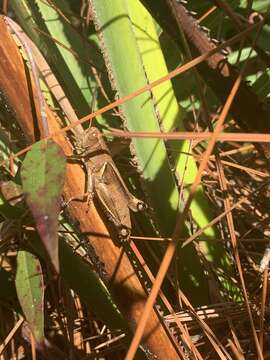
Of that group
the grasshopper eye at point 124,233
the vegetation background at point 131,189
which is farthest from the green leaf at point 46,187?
the grasshopper eye at point 124,233

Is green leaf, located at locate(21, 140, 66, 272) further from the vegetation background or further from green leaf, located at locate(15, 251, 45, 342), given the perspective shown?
green leaf, located at locate(15, 251, 45, 342)

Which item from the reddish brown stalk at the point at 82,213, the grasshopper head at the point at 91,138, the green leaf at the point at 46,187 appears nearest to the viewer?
the green leaf at the point at 46,187

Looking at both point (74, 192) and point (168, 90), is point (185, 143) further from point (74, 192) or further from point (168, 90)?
point (74, 192)

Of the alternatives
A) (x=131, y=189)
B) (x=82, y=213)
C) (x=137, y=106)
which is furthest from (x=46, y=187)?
(x=131, y=189)

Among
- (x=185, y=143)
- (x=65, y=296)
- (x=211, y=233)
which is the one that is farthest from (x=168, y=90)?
(x=65, y=296)

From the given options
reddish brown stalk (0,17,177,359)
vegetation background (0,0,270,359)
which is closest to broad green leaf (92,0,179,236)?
vegetation background (0,0,270,359)

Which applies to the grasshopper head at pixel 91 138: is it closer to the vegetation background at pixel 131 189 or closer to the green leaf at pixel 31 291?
the vegetation background at pixel 131 189
